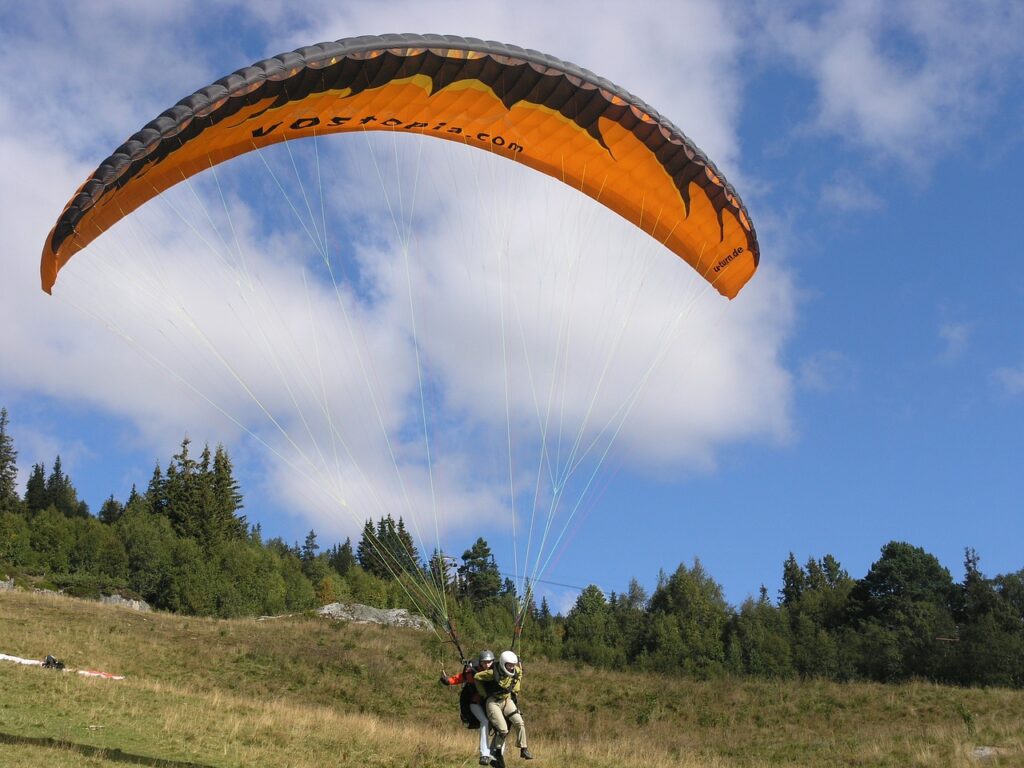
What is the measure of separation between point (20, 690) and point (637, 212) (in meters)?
12.4

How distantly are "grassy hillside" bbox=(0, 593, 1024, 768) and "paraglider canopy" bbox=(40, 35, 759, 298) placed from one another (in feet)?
20.7

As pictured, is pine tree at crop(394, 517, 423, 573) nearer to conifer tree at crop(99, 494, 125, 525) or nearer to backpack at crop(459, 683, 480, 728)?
backpack at crop(459, 683, 480, 728)

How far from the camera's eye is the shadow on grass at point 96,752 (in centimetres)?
1005

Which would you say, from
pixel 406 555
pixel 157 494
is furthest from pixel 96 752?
pixel 157 494

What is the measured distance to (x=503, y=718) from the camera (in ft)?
29.8

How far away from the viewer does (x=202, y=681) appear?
23375mm

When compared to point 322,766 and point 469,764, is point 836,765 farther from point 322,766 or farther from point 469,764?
point 322,766

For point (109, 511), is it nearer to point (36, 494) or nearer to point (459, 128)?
point (36, 494)

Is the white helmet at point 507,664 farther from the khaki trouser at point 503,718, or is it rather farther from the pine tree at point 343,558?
the pine tree at point 343,558

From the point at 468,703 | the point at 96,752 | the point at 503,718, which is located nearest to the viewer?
the point at 503,718

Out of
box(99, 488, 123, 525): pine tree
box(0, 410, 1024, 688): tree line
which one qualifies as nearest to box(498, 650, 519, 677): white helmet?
box(0, 410, 1024, 688): tree line

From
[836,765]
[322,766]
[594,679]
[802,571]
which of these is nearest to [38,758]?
[322,766]

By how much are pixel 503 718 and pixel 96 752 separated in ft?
16.2

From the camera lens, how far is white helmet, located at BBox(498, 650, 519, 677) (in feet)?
29.0
